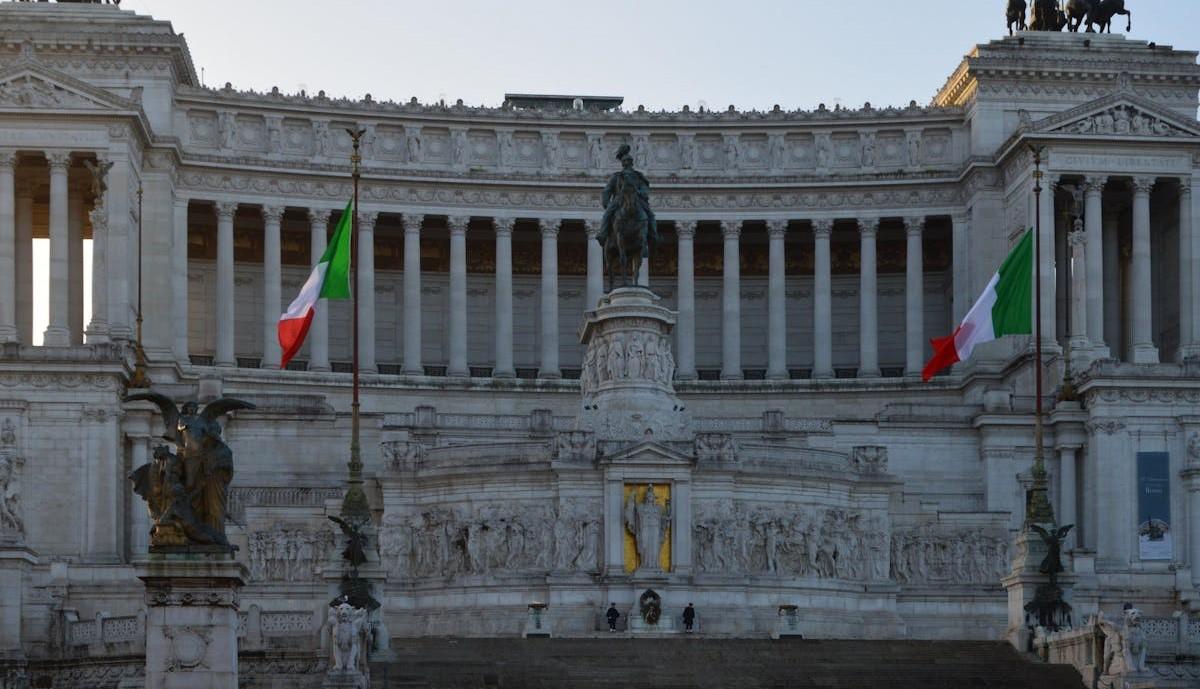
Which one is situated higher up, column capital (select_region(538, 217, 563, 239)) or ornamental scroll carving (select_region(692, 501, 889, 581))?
column capital (select_region(538, 217, 563, 239))

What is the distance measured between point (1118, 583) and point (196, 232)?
158 feet

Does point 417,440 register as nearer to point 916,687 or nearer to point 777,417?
point 777,417

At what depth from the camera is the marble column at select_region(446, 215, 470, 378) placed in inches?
4417

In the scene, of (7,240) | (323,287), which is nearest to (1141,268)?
(323,287)

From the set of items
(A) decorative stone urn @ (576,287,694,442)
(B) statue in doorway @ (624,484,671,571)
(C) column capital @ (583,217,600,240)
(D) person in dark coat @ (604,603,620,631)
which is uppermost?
(C) column capital @ (583,217,600,240)

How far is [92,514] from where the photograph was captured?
89.2 metres

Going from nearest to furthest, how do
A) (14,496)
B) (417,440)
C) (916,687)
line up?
1. (916,687)
2. (14,496)
3. (417,440)

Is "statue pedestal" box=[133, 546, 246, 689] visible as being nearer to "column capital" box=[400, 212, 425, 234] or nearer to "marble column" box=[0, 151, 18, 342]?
"marble column" box=[0, 151, 18, 342]

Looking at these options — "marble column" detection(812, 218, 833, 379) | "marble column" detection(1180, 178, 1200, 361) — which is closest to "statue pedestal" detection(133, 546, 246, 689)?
"marble column" detection(1180, 178, 1200, 361)

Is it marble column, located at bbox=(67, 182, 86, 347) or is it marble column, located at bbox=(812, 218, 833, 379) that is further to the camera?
marble column, located at bbox=(812, 218, 833, 379)

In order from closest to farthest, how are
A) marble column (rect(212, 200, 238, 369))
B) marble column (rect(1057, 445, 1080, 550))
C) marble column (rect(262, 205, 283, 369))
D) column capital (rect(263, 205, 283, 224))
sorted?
marble column (rect(1057, 445, 1080, 550))
marble column (rect(212, 200, 238, 369))
marble column (rect(262, 205, 283, 369))
column capital (rect(263, 205, 283, 224))

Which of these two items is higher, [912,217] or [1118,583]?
[912,217]

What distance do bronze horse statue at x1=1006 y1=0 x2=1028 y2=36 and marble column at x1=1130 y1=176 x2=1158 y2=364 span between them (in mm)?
11330

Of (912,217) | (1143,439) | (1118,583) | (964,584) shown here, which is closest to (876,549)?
(964,584)
